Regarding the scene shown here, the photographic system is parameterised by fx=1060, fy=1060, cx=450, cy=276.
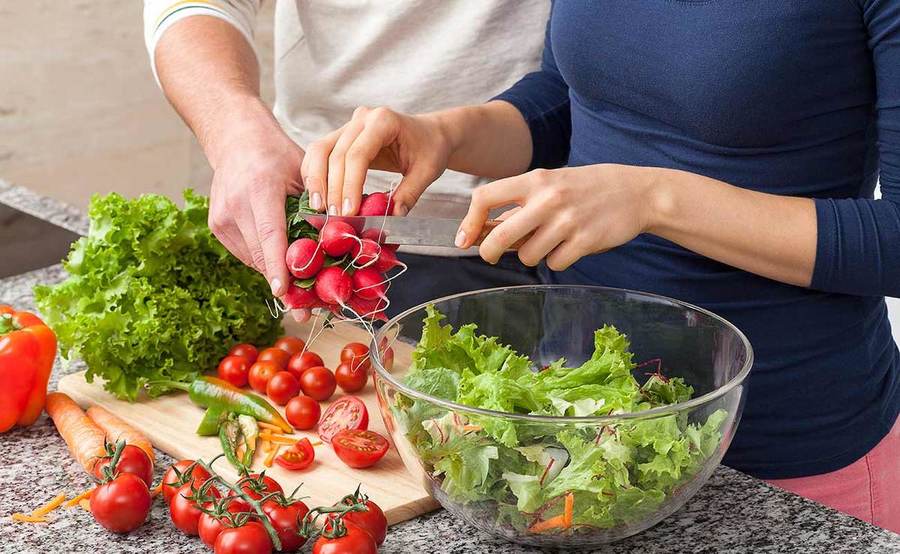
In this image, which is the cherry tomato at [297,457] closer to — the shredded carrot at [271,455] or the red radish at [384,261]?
the shredded carrot at [271,455]

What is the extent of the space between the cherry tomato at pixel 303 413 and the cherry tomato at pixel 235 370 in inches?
5.9

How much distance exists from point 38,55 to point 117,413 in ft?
8.58

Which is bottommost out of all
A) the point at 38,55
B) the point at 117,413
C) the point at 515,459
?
the point at 38,55

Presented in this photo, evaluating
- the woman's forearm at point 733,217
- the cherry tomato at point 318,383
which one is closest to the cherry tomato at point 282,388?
the cherry tomato at point 318,383

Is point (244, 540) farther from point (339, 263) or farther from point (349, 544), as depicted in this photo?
point (339, 263)

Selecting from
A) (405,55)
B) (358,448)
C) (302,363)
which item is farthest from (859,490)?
(405,55)

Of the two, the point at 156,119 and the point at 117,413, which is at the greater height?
the point at 117,413

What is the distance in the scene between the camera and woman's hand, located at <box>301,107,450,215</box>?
50.2 inches

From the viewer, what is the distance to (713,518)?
1.15m

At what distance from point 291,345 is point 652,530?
2.20ft

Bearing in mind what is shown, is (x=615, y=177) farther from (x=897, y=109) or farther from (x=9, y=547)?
(x=9, y=547)

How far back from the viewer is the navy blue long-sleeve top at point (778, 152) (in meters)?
1.20

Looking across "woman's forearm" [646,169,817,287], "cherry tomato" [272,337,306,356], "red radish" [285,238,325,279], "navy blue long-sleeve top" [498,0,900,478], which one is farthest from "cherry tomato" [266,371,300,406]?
"woman's forearm" [646,169,817,287]

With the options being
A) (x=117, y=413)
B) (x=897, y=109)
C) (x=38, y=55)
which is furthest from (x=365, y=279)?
(x=38, y=55)
